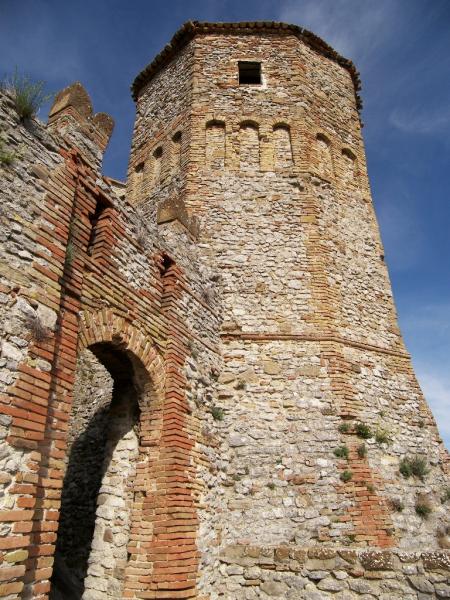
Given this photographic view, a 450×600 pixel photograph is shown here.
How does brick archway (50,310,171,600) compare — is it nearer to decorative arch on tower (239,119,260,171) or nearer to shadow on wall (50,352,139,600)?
shadow on wall (50,352,139,600)

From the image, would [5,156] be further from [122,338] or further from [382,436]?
[382,436]

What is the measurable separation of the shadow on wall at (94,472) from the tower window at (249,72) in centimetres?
897

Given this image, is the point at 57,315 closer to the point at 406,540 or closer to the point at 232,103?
the point at 406,540

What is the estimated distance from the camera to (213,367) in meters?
8.41

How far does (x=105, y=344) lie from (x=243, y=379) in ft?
10.9

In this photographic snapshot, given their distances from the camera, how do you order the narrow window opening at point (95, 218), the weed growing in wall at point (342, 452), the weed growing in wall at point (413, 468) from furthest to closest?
1. the weed growing in wall at point (413, 468)
2. the weed growing in wall at point (342, 452)
3. the narrow window opening at point (95, 218)

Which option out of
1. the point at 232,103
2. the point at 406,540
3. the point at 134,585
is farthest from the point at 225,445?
the point at 232,103

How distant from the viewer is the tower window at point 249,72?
13.0 meters

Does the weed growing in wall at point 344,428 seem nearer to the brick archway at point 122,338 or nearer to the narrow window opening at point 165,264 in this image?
the brick archway at point 122,338

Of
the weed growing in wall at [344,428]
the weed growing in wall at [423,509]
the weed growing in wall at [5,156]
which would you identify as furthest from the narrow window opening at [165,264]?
the weed growing in wall at [423,509]

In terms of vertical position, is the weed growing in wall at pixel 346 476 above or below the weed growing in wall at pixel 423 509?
above

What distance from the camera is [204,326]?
27.8 feet

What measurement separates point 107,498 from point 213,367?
288cm

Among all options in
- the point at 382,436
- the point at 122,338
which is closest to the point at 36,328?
the point at 122,338
